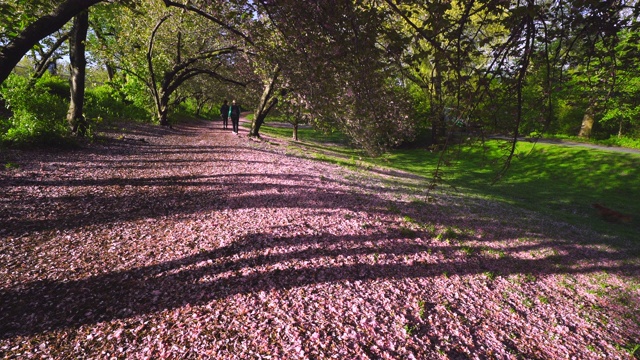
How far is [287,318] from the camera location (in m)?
4.36

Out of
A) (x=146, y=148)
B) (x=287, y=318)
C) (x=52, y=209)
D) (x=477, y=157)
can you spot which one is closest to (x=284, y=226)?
(x=287, y=318)

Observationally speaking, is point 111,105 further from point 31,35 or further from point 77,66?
point 31,35

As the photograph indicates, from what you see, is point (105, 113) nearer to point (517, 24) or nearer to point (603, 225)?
point (517, 24)

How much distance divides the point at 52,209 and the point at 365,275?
7.29 meters

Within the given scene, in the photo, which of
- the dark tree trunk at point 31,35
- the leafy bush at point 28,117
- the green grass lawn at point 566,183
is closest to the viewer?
the dark tree trunk at point 31,35

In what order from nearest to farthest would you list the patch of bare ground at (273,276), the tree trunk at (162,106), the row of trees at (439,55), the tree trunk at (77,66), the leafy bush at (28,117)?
the patch of bare ground at (273,276)
the row of trees at (439,55)
the leafy bush at (28,117)
the tree trunk at (77,66)
the tree trunk at (162,106)

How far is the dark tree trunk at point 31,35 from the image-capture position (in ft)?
20.5

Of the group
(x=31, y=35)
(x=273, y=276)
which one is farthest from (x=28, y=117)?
(x=273, y=276)

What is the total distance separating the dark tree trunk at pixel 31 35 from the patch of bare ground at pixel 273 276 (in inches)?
120

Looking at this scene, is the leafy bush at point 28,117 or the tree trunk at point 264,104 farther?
the tree trunk at point 264,104

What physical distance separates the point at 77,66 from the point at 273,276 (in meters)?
13.8

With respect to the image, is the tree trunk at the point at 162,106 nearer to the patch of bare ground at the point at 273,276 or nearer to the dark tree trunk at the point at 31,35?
the patch of bare ground at the point at 273,276

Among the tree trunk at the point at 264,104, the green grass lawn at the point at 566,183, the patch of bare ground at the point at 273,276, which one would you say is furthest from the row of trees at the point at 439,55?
the tree trunk at the point at 264,104

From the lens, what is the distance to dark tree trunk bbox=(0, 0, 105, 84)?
6.23 m
